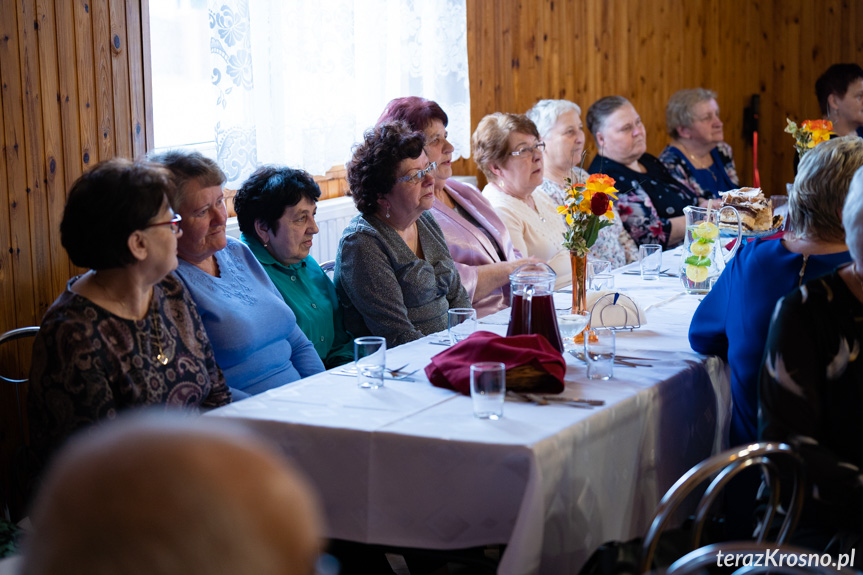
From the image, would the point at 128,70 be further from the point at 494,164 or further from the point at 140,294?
the point at 494,164

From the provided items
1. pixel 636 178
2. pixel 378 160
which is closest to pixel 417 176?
pixel 378 160

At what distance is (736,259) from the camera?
210 cm

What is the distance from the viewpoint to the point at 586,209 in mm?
2523

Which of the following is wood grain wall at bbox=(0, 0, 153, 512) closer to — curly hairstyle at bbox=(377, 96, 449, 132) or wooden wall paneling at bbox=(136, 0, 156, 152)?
wooden wall paneling at bbox=(136, 0, 156, 152)

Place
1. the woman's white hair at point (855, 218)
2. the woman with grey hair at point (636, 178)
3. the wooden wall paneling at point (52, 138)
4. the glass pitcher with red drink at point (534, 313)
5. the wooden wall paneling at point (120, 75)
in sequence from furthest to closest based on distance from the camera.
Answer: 1. the woman with grey hair at point (636, 178)
2. the wooden wall paneling at point (120, 75)
3. the wooden wall paneling at point (52, 138)
4. the glass pitcher with red drink at point (534, 313)
5. the woman's white hair at point (855, 218)

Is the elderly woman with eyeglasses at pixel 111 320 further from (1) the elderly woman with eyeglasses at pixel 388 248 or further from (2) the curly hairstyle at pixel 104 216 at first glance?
(1) the elderly woman with eyeglasses at pixel 388 248

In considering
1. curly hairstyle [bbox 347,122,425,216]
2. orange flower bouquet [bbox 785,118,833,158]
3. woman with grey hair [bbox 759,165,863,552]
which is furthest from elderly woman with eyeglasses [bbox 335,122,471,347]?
orange flower bouquet [bbox 785,118,833,158]

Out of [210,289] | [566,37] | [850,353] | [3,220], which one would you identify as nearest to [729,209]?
[850,353]

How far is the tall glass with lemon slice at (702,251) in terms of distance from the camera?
10.1 ft

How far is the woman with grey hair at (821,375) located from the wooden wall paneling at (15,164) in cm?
198

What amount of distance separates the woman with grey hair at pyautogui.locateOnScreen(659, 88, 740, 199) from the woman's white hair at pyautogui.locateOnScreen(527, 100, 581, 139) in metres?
1.16

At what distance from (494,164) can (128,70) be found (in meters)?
1.64

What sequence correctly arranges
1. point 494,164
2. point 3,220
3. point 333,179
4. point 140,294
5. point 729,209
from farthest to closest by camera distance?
point 333,179 < point 494,164 < point 729,209 < point 3,220 < point 140,294

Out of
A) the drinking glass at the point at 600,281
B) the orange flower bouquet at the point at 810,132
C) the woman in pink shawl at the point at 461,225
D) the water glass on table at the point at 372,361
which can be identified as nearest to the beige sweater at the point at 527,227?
the woman in pink shawl at the point at 461,225
